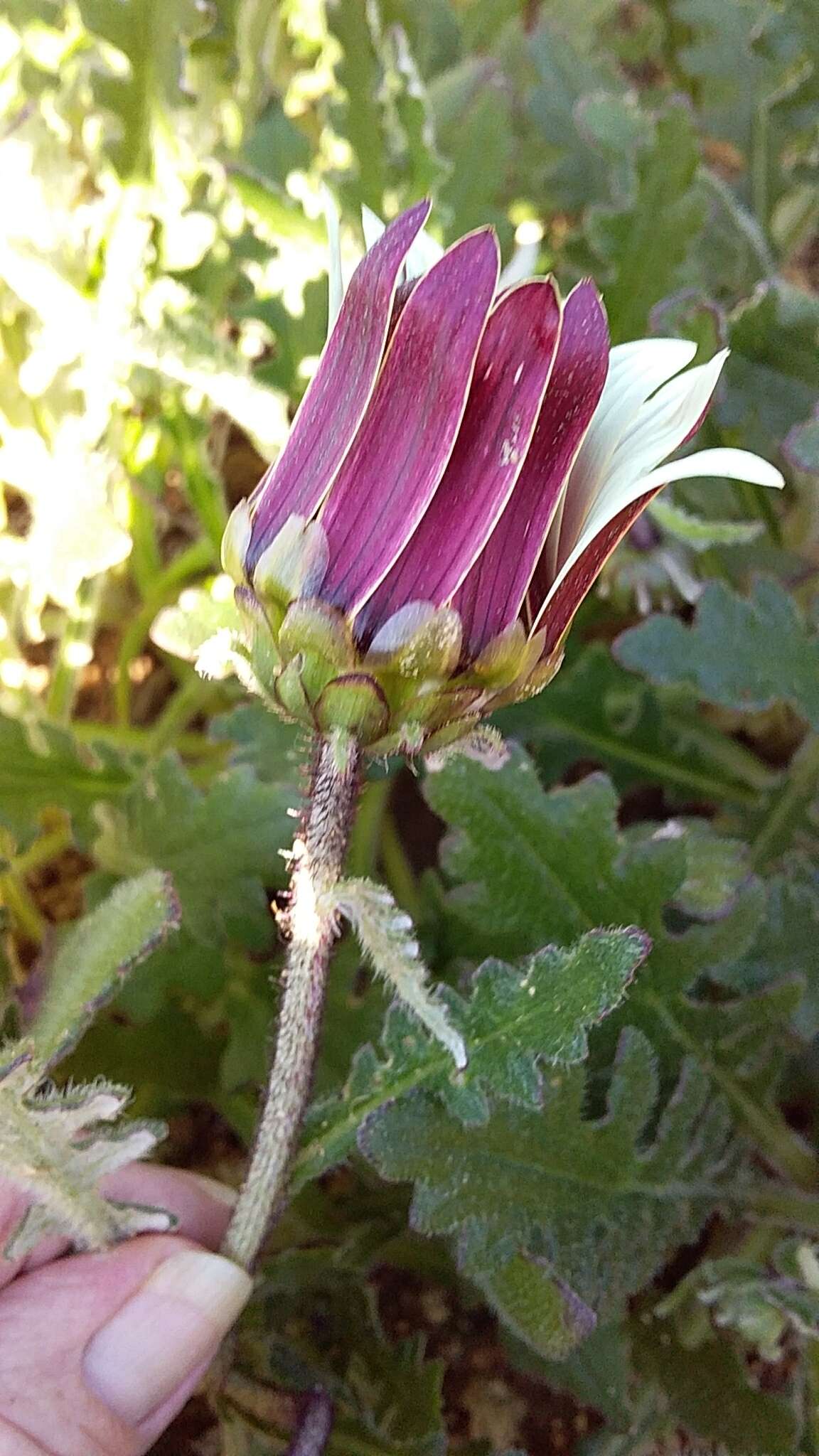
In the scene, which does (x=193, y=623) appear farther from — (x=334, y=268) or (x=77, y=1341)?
(x=77, y=1341)

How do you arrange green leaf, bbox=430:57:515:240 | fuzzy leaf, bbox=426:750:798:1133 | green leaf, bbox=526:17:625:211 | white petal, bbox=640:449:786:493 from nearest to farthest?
white petal, bbox=640:449:786:493, fuzzy leaf, bbox=426:750:798:1133, green leaf, bbox=430:57:515:240, green leaf, bbox=526:17:625:211

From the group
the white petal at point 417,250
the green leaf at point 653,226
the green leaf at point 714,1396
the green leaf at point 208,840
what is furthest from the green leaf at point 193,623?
the green leaf at point 714,1396

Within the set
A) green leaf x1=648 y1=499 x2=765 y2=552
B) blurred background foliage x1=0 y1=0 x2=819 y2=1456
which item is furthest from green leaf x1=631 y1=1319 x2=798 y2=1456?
green leaf x1=648 y1=499 x2=765 y2=552

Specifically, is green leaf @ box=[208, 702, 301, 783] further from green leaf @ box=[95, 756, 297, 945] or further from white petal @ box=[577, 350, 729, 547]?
white petal @ box=[577, 350, 729, 547]

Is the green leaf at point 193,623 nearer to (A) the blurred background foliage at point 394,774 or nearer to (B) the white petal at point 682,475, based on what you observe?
(A) the blurred background foliage at point 394,774

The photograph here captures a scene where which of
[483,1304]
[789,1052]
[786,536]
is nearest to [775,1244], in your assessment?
[789,1052]

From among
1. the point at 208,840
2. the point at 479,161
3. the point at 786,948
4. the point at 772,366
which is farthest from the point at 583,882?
the point at 479,161
